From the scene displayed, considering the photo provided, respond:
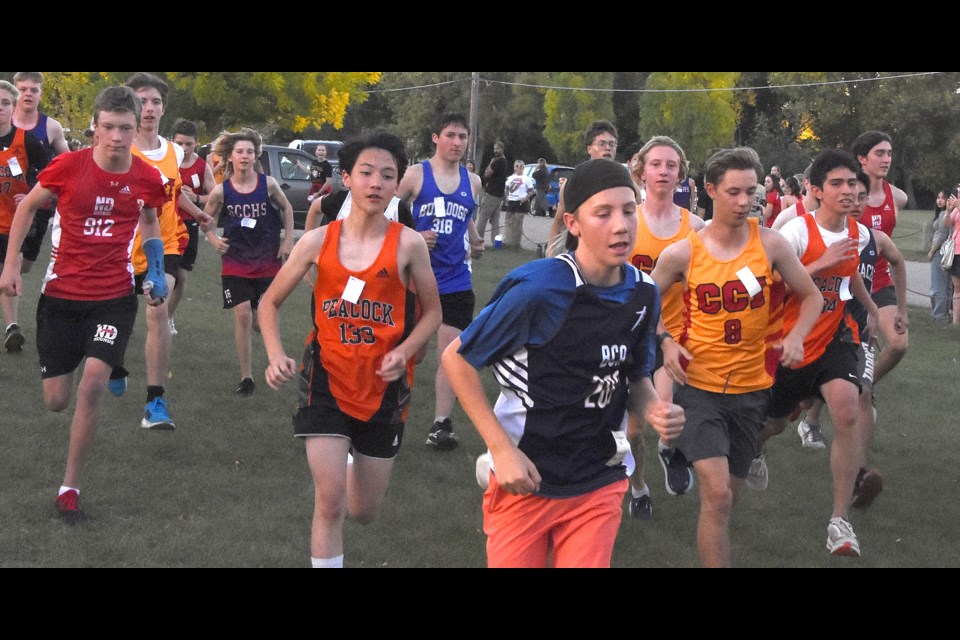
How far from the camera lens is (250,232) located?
9.60 m

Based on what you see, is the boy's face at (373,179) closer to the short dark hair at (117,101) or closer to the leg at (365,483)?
the leg at (365,483)

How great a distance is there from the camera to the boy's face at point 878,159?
7.93 metres

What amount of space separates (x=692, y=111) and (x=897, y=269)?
44942mm

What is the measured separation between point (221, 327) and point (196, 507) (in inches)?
256

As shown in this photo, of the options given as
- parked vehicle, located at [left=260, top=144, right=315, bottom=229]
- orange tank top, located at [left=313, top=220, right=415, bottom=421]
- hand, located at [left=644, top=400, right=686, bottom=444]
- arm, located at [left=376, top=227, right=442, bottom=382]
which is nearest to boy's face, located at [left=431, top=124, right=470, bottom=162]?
arm, located at [left=376, top=227, right=442, bottom=382]

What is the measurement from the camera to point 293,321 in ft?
43.9

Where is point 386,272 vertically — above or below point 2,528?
above

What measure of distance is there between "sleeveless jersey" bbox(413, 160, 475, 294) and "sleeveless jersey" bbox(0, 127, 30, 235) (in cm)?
350

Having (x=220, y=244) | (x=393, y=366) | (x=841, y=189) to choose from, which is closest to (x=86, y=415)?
(x=393, y=366)

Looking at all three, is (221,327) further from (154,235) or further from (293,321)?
(154,235)

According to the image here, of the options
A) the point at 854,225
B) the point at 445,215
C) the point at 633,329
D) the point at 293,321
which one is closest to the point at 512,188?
the point at 293,321

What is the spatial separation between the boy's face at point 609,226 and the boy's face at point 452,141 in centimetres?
458

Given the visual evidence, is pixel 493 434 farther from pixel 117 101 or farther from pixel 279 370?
pixel 117 101

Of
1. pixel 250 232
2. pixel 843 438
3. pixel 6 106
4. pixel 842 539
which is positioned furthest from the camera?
pixel 250 232
